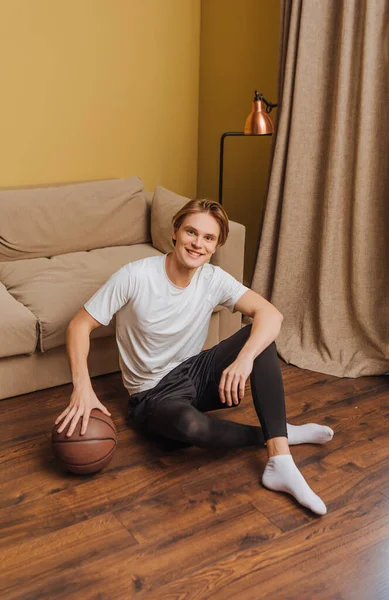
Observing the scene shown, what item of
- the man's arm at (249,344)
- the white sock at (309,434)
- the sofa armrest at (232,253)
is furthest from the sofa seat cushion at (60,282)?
the white sock at (309,434)

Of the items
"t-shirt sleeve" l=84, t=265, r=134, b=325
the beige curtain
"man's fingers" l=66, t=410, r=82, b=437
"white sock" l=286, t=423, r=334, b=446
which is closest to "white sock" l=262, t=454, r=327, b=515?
"white sock" l=286, t=423, r=334, b=446

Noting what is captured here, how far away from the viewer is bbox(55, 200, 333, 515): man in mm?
2268

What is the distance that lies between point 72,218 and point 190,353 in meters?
1.17

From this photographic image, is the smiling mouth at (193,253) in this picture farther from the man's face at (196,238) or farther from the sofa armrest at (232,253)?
the sofa armrest at (232,253)

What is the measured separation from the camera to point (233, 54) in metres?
3.90

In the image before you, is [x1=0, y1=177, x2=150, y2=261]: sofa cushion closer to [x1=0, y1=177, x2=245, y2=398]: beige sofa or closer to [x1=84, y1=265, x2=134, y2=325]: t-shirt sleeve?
[x1=0, y1=177, x2=245, y2=398]: beige sofa

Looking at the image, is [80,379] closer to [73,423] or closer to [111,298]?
[73,423]

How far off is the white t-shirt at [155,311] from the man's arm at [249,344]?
6 cm

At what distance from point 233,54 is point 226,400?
2.40 metres

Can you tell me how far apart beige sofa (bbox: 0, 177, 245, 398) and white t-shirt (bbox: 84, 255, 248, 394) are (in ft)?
1.29

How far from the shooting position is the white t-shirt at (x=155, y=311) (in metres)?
2.40

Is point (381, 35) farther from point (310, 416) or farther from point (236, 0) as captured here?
point (310, 416)

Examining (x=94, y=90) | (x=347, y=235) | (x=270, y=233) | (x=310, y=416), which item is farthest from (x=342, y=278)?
(x=94, y=90)

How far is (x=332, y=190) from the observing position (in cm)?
310
